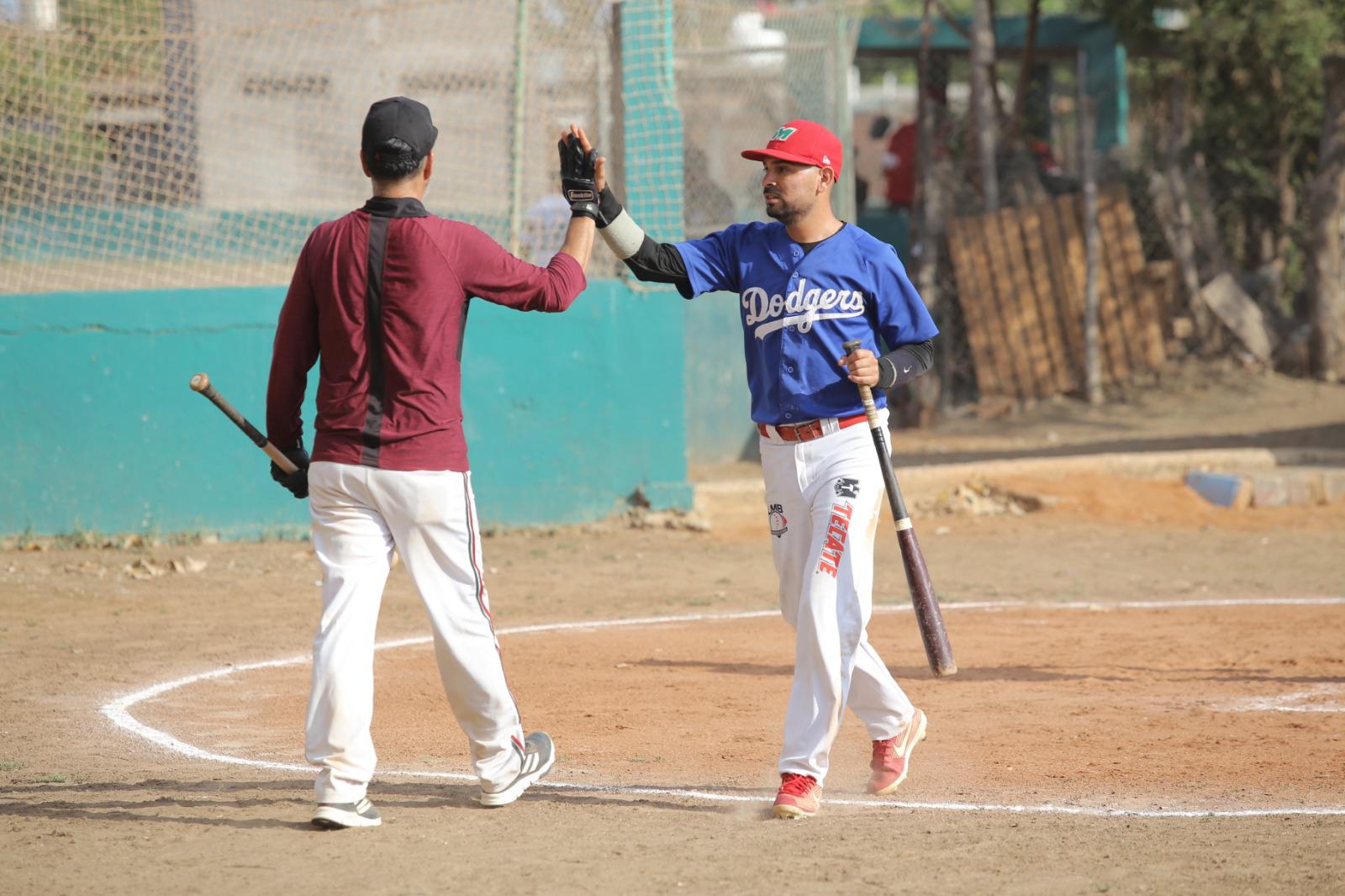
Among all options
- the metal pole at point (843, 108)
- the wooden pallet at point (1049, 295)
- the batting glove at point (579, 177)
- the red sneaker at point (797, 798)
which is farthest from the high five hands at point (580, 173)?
the wooden pallet at point (1049, 295)

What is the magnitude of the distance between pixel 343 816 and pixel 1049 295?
1335 cm

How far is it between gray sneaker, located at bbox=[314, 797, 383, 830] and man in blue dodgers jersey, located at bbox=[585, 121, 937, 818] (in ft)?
4.23

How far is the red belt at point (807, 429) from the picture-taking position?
5.05 meters

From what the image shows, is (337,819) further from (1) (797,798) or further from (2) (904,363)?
(2) (904,363)

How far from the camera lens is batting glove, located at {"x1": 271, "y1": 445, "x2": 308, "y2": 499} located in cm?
496

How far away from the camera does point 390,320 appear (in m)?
4.66

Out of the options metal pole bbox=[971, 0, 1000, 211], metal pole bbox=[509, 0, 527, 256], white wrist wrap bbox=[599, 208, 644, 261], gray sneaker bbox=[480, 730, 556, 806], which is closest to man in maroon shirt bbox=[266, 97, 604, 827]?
gray sneaker bbox=[480, 730, 556, 806]

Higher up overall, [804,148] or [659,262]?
[804,148]

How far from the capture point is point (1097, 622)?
872 cm

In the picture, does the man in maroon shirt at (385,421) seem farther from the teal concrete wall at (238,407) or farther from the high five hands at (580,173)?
the teal concrete wall at (238,407)

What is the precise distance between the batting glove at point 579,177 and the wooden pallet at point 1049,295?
39.0 ft

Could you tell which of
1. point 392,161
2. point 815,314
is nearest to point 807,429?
point 815,314

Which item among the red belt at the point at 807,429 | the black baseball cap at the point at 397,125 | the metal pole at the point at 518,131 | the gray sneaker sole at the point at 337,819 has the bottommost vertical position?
the gray sneaker sole at the point at 337,819

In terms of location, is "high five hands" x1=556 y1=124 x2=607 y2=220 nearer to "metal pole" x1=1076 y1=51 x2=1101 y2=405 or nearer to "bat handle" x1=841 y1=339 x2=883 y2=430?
"bat handle" x1=841 y1=339 x2=883 y2=430
